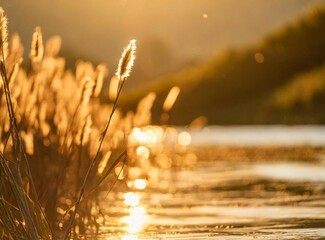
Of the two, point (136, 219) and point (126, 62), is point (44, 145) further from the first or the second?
point (126, 62)

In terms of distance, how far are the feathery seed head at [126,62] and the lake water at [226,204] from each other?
1452mm

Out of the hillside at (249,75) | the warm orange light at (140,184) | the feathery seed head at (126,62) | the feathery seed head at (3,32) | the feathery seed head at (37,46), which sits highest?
the hillside at (249,75)

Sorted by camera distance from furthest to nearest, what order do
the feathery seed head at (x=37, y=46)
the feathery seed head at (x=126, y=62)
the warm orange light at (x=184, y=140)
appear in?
the warm orange light at (x=184, y=140) < the feathery seed head at (x=37, y=46) < the feathery seed head at (x=126, y=62)

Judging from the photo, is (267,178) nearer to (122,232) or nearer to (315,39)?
(122,232)

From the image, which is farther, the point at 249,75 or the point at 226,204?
the point at 249,75

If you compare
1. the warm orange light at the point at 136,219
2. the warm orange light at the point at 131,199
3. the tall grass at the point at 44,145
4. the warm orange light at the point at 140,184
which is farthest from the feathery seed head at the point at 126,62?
the warm orange light at the point at 140,184

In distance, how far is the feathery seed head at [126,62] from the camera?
7.06 m

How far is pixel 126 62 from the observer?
709cm

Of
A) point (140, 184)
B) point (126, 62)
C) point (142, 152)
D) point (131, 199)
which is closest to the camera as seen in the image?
point (126, 62)

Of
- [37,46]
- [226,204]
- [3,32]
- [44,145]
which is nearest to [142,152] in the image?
[226,204]

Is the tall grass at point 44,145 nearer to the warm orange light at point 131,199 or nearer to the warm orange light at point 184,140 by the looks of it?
the warm orange light at point 131,199

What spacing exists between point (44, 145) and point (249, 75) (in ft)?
208

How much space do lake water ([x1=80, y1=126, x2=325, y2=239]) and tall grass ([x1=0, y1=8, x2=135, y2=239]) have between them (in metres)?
0.43

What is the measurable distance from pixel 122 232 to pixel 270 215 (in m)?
1.78
